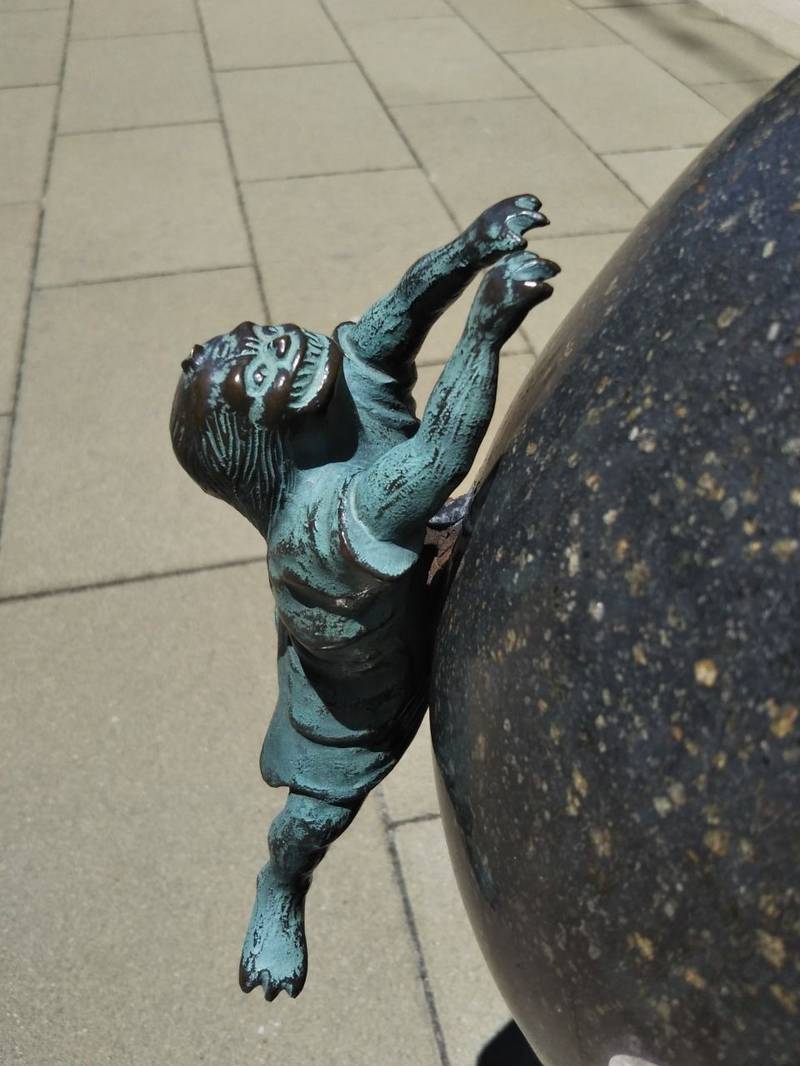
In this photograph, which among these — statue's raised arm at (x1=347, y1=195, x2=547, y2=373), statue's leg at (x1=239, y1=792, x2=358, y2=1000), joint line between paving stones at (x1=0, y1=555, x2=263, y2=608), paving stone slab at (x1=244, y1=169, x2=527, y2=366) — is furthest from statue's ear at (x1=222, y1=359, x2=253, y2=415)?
paving stone slab at (x1=244, y1=169, x2=527, y2=366)

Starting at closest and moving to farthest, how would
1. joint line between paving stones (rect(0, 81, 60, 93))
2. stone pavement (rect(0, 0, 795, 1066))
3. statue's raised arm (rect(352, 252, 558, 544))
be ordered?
statue's raised arm (rect(352, 252, 558, 544)) < stone pavement (rect(0, 0, 795, 1066)) < joint line between paving stones (rect(0, 81, 60, 93))

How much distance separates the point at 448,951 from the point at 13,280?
13.4ft

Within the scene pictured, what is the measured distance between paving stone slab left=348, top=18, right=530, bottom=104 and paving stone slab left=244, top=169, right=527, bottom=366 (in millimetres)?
1266

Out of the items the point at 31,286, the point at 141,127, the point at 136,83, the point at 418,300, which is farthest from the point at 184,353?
the point at 418,300

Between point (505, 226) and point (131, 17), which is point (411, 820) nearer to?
point (505, 226)

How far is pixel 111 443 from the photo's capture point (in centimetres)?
453

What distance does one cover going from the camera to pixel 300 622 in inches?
51.4

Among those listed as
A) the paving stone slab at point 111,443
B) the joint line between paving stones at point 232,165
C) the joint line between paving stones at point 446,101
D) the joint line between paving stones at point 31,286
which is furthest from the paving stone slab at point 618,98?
the joint line between paving stones at point 31,286

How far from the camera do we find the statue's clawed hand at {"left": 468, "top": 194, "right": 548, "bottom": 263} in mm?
1282

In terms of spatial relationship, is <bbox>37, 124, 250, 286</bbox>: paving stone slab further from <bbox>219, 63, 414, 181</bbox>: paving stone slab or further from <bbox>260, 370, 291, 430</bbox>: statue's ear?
<bbox>260, 370, 291, 430</bbox>: statue's ear

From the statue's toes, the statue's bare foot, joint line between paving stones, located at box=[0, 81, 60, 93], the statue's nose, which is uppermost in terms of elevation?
the statue's nose

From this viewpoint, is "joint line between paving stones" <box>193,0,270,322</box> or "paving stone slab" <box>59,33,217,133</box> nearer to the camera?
"joint line between paving stones" <box>193,0,270,322</box>

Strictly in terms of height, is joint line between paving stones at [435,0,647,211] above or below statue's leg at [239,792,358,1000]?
below

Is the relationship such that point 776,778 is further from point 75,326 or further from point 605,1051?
point 75,326
